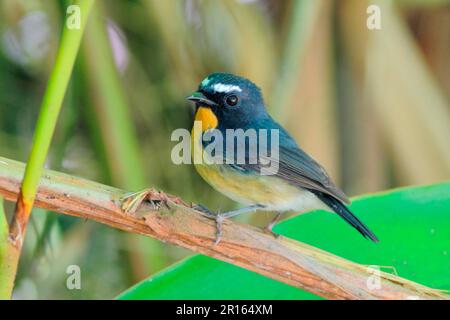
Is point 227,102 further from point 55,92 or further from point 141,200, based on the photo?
point 55,92

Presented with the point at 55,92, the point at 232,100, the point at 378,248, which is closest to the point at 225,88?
the point at 232,100

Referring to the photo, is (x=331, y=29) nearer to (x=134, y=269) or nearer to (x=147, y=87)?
(x=147, y=87)

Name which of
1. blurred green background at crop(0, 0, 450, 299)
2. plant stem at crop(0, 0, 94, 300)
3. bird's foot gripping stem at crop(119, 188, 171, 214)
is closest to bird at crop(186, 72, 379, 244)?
blurred green background at crop(0, 0, 450, 299)

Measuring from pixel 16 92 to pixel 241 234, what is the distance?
2.00 feet

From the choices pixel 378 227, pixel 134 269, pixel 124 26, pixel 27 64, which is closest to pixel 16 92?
pixel 27 64

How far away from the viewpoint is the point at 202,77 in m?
1.12

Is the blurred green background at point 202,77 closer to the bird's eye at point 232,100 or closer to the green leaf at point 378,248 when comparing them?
the bird's eye at point 232,100

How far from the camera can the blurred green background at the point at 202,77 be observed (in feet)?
3.55

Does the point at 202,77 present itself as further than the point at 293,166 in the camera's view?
Yes

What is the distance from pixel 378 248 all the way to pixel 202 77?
0.44 meters

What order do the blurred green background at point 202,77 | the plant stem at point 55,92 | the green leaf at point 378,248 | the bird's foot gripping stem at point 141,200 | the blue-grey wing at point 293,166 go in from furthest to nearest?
the blurred green background at point 202,77
the blue-grey wing at point 293,166
the green leaf at point 378,248
the bird's foot gripping stem at point 141,200
the plant stem at point 55,92

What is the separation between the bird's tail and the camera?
79cm

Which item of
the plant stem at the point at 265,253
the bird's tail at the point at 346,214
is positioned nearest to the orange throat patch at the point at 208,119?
the bird's tail at the point at 346,214

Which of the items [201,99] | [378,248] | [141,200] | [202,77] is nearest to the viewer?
[141,200]
